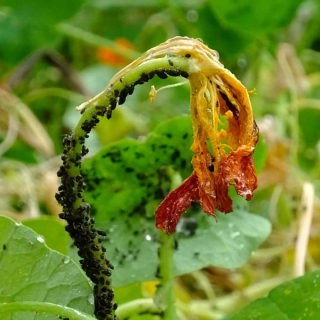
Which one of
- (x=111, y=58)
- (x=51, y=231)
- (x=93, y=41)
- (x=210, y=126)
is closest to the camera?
(x=210, y=126)

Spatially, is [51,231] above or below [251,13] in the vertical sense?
below

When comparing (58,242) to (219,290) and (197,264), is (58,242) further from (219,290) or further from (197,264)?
(219,290)

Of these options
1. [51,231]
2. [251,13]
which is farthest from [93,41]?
[51,231]

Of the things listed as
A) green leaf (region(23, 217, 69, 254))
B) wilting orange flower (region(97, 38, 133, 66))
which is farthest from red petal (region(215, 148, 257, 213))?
wilting orange flower (region(97, 38, 133, 66))

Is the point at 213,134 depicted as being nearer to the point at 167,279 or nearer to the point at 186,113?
the point at 167,279

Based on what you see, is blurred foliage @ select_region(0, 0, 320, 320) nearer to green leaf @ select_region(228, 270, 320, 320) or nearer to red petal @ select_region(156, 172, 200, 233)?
green leaf @ select_region(228, 270, 320, 320)

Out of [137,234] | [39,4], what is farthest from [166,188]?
[39,4]
